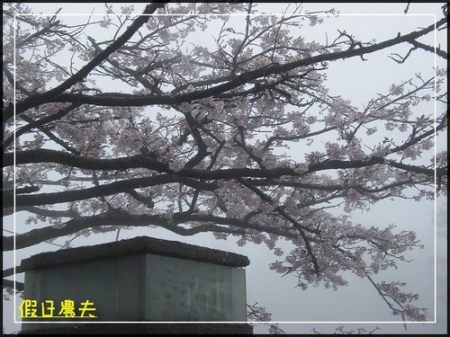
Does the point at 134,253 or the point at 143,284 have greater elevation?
the point at 134,253

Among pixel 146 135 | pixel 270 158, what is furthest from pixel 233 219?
pixel 146 135

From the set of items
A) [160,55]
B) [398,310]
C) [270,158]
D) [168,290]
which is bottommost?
[398,310]

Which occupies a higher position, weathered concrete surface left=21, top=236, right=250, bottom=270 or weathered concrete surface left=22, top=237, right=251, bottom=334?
weathered concrete surface left=21, top=236, right=250, bottom=270

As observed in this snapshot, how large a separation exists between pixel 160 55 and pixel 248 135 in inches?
74.6

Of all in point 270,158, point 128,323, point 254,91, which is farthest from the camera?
point 270,158

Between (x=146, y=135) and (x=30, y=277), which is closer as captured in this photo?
(x=30, y=277)

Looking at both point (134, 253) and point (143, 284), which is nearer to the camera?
point (143, 284)

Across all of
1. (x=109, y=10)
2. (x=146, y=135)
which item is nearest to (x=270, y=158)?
(x=146, y=135)

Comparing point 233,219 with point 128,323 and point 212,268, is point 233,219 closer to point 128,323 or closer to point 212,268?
point 212,268

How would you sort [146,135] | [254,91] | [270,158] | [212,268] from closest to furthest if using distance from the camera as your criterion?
[212,268] → [254,91] → [146,135] → [270,158]

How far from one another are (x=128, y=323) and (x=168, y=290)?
1.21ft

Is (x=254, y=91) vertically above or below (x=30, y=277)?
above

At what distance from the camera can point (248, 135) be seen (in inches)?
350

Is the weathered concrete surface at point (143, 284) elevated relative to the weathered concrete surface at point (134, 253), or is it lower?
lower
